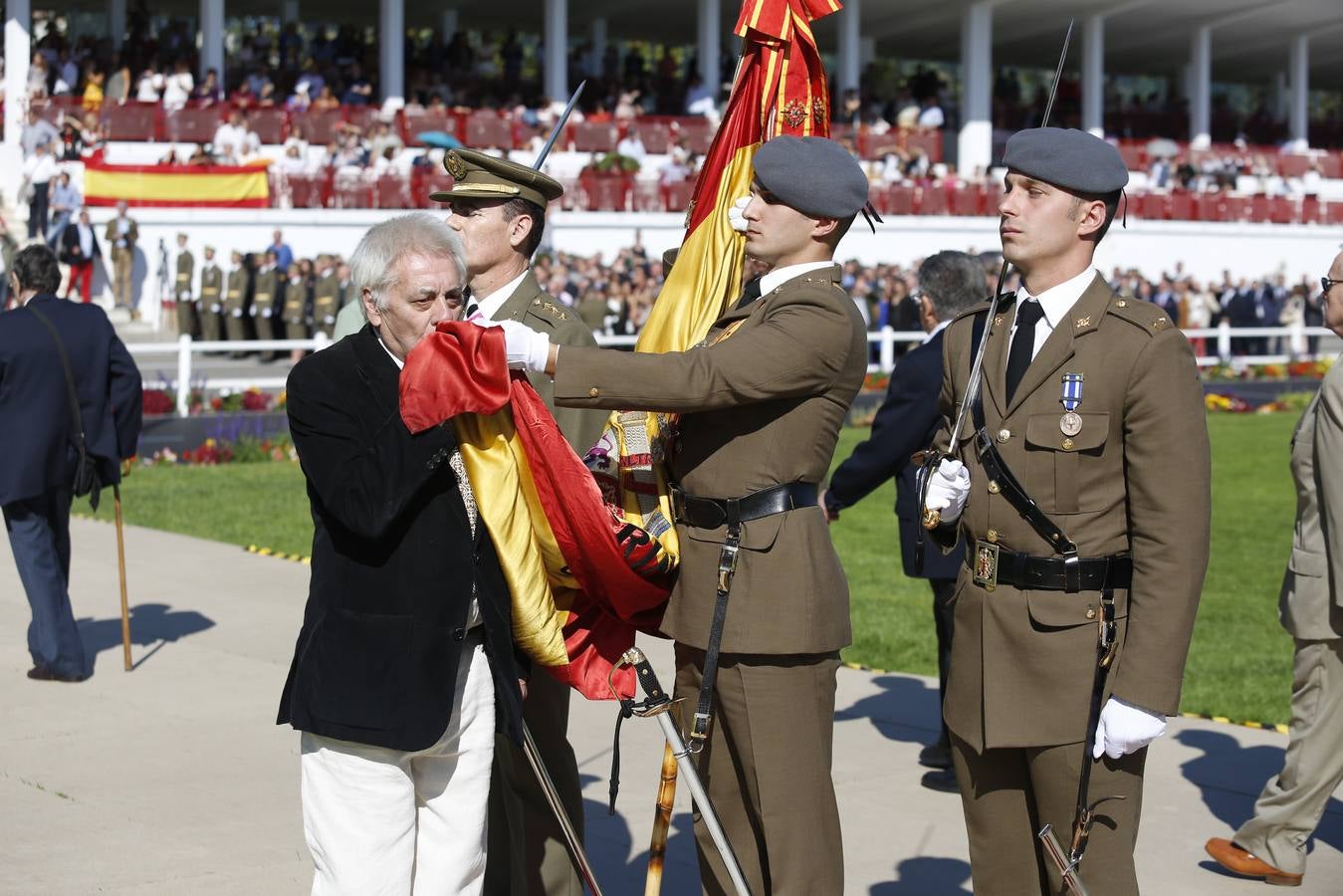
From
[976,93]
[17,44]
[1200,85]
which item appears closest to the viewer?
[17,44]

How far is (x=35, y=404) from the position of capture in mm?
8406

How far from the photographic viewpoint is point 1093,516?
12.5ft

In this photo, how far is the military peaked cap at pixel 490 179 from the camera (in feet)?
15.6

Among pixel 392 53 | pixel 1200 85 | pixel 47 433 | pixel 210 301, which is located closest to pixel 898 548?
pixel 47 433

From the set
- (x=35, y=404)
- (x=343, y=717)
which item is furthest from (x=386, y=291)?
(x=35, y=404)

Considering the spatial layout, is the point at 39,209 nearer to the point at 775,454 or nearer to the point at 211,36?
the point at 211,36

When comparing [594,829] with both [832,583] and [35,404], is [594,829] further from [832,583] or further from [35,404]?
[35,404]

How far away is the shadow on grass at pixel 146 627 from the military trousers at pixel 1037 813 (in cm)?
608

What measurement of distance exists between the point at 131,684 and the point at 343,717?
17.1 ft

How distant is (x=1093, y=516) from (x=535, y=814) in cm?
178

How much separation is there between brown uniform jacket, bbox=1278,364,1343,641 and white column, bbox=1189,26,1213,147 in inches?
1907

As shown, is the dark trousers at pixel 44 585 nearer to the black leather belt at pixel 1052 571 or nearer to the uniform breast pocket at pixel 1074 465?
the black leather belt at pixel 1052 571

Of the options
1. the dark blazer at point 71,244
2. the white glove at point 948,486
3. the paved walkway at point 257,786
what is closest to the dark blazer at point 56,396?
the paved walkway at point 257,786

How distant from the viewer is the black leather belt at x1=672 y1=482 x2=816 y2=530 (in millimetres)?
4023
